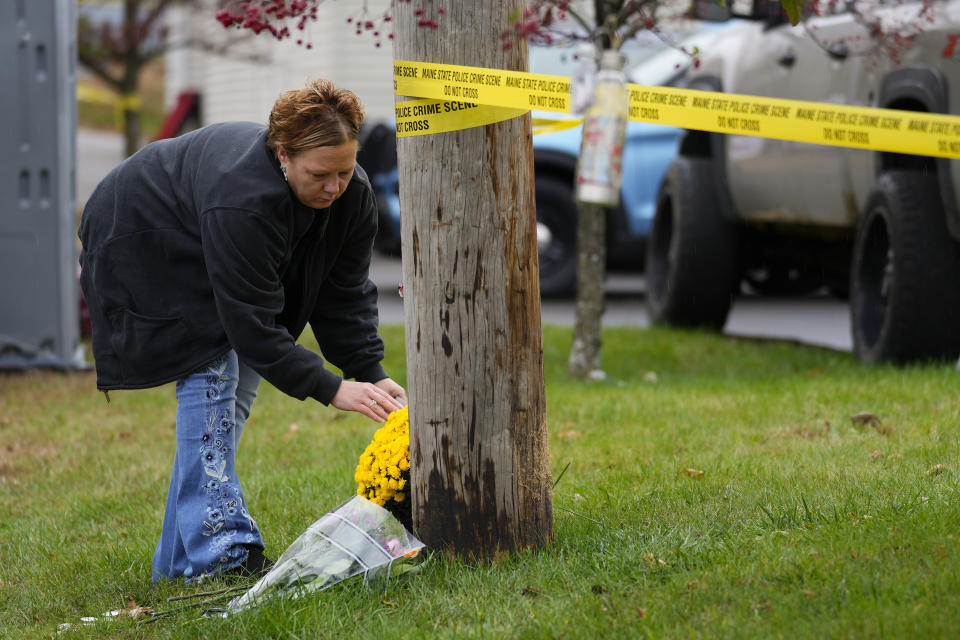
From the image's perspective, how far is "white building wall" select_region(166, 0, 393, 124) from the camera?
16188mm

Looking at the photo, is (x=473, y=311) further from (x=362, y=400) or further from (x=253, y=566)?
(x=253, y=566)

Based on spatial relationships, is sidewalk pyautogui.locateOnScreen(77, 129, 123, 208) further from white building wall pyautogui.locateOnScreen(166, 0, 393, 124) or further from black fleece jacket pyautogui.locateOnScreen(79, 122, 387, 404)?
black fleece jacket pyautogui.locateOnScreen(79, 122, 387, 404)

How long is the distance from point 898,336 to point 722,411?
1.25 meters

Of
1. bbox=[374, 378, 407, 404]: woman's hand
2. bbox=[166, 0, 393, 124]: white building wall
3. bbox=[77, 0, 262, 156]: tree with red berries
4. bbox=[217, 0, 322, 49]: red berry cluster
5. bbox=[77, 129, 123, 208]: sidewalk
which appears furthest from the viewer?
bbox=[77, 129, 123, 208]: sidewalk

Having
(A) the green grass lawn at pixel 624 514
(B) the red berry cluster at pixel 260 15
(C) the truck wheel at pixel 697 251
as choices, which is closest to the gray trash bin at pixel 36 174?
(A) the green grass lawn at pixel 624 514

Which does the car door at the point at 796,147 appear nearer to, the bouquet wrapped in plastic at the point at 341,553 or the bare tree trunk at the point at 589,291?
the bare tree trunk at the point at 589,291

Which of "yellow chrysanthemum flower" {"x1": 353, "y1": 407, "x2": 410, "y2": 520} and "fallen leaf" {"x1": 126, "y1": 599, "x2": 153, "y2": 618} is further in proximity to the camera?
"yellow chrysanthemum flower" {"x1": 353, "y1": 407, "x2": 410, "y2": 520}

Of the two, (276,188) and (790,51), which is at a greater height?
(790,51)

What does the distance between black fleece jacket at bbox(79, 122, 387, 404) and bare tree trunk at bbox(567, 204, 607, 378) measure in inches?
125

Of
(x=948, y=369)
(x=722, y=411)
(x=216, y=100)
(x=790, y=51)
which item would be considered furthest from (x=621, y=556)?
(x=216, y=100)

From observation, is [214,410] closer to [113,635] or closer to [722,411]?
[113,635]

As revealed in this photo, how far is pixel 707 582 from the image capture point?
3021 millimetres

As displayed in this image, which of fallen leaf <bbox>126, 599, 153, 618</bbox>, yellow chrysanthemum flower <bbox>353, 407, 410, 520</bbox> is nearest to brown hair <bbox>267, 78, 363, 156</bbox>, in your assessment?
yellow chrysanthemum flower <bbox>353, 407, 410, 520</bbox>

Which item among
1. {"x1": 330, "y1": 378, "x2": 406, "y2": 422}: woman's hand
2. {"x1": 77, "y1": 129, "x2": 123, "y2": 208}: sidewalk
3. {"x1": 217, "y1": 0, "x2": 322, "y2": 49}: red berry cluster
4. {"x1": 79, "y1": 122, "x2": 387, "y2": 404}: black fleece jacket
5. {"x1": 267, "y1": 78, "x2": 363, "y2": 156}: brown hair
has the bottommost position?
{"x1": 77, "y1": 129, "x2": 123, "y2": 208}: sidewalk
